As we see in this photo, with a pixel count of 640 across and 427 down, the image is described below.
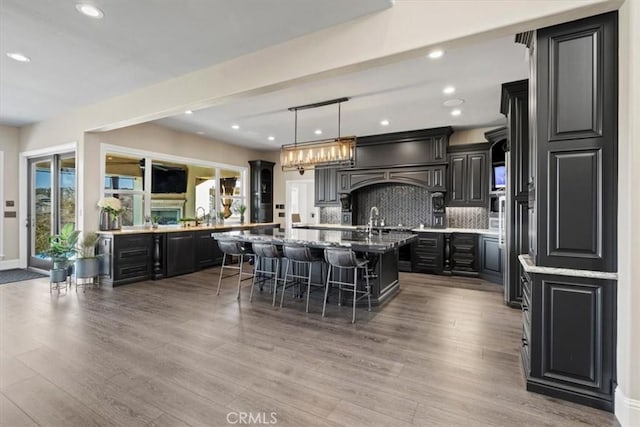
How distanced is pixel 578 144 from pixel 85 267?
6200 mm

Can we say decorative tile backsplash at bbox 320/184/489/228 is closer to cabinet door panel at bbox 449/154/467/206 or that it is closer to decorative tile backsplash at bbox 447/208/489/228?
decorative tile backsplash at bbox 447/208/489/228

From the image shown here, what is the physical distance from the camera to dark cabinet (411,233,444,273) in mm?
6078

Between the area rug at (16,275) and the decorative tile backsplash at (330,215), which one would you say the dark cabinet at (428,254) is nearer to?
the decorative tile backsplash at (330,215)

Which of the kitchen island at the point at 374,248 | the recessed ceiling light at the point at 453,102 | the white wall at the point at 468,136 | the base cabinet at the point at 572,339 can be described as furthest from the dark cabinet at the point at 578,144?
the white wall at the point at 468,136

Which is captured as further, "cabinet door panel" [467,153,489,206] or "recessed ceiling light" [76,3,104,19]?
"cabinet door panel" [467,153,489,206]

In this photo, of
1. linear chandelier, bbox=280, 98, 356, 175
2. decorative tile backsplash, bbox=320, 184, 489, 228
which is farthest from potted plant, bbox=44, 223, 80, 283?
decorative tile backsplash, bbox=320, 184, 489, 228

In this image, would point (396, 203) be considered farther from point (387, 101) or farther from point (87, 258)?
point (87, 258)

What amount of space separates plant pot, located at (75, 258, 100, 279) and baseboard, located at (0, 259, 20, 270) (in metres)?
2.79

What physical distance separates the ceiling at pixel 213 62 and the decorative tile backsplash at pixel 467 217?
1.74 meters

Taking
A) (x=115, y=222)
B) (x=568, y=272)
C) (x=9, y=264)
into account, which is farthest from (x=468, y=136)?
(x=9, y=264)

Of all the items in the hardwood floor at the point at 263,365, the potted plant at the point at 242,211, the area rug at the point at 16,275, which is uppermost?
the potted plant at the point at 242,211

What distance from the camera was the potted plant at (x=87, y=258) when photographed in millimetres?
4887

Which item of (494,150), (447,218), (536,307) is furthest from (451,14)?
(447,218)

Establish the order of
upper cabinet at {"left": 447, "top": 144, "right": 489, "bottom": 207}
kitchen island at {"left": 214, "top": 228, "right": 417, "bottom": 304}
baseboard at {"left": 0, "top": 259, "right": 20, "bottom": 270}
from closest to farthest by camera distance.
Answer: kitchen island at {"left": 214, "top": 228, "right": 417, "bottom": 304} → upper cabinet at {"left": 447, "top": 144, "right": 489, "bottom": 207} → baseboard at {"left": 0, "top": 259, "right": 20, "bottom": 270}
